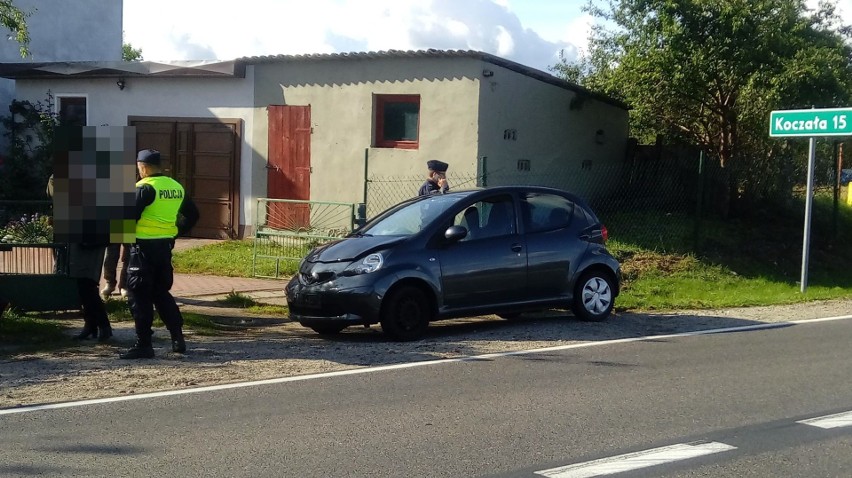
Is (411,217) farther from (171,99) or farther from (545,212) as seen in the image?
(171,99)

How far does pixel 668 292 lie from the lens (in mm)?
15219

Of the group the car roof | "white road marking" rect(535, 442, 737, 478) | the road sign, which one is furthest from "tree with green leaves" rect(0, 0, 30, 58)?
the road sign

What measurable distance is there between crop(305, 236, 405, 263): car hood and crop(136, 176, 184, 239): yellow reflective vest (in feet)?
6.24

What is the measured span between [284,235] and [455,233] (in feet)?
16.3

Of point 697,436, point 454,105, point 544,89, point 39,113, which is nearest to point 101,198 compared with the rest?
point 697,436

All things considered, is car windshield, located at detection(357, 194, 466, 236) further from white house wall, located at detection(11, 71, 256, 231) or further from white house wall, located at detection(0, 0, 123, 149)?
white house wall, located at detection(0, 0, 123, 149)

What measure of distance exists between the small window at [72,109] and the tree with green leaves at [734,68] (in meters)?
10.6

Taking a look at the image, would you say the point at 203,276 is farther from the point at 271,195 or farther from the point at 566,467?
the point at 566,467

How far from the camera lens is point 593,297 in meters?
11.8

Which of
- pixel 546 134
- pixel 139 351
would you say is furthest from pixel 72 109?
pixel 139 351

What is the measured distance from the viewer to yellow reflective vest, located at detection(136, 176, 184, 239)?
904 cm

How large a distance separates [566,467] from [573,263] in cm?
583

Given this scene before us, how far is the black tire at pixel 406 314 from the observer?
10.3 metres

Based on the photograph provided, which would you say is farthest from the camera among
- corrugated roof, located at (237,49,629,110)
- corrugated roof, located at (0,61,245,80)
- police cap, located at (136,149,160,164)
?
corrugated roof, located at (0,61,245,80)
